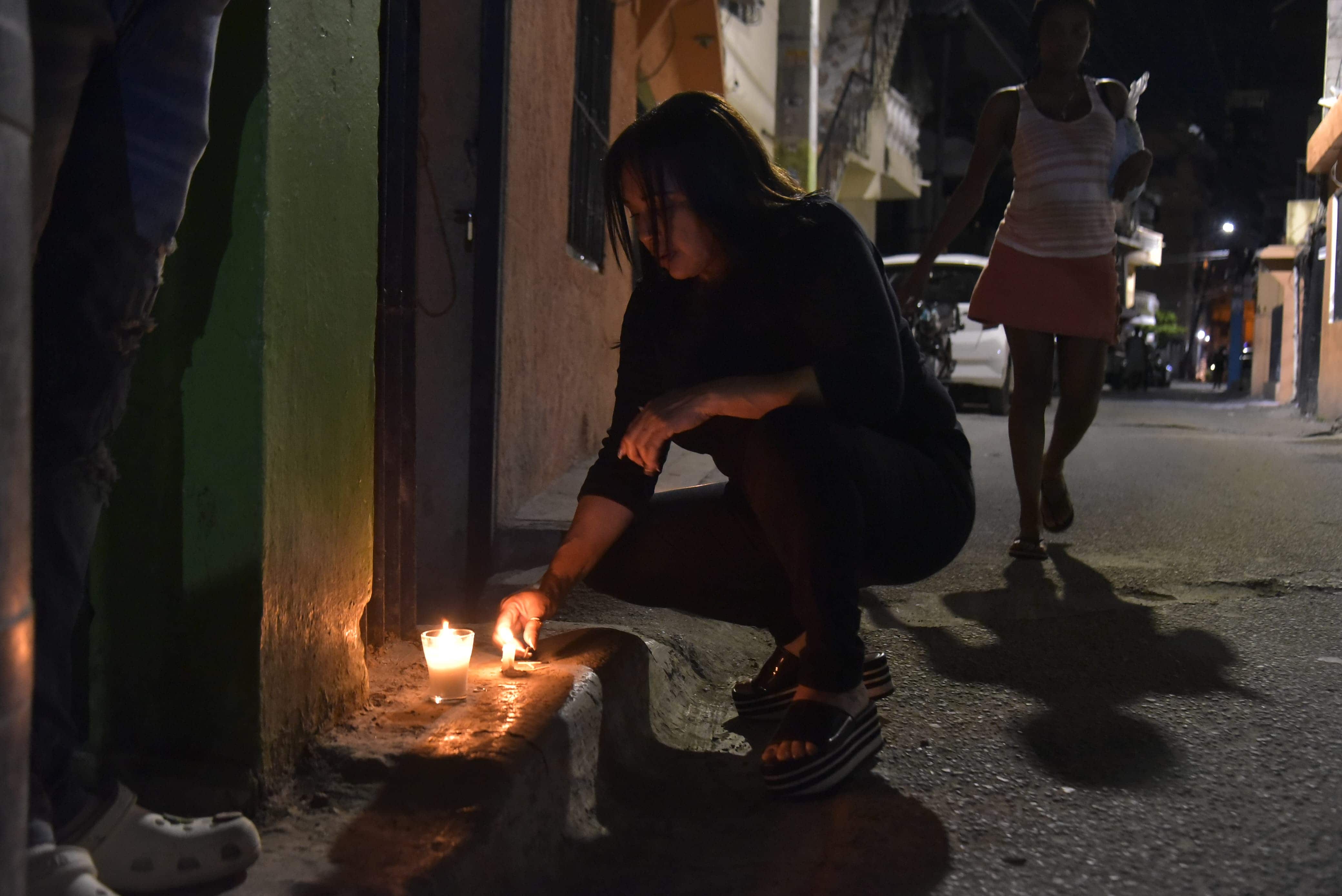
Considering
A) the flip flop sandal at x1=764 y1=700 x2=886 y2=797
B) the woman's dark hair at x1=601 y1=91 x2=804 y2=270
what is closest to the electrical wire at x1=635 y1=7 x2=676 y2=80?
the woman's dark hair at x1=601 y1=91 x2=804 y2=270

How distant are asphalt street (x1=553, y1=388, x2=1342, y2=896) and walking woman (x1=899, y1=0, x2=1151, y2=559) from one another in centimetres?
55

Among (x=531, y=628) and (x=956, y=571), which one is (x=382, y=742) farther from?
(x=956, y=571)

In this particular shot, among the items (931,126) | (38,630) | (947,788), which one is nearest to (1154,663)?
(947,788)

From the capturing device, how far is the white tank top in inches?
147

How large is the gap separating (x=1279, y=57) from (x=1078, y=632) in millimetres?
28927

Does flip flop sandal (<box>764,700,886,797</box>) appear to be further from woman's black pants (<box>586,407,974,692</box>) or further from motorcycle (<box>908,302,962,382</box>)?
motorcycle (<box>908,302,962,382</box>)

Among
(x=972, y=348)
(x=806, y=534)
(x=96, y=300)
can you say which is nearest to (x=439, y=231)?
(x=806, y=534)

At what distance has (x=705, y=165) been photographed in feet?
6.48

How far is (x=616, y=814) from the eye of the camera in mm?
1888

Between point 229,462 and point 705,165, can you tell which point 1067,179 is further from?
point 229,462

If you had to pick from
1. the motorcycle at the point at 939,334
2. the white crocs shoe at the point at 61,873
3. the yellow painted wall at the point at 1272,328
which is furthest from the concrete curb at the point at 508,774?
the yellow painted wall at the point at 1272,328

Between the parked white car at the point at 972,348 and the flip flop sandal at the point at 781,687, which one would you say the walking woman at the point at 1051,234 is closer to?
the flip flop sandal at the point at 781,687

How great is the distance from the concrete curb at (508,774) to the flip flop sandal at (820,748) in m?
0.30

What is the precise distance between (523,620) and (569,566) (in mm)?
151
